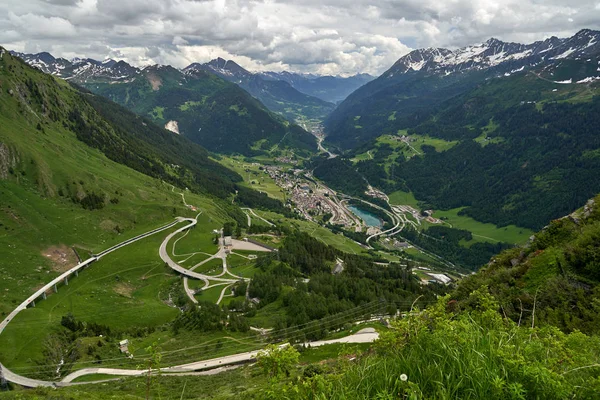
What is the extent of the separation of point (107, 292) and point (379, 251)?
14147cm

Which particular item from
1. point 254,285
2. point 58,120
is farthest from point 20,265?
point 58,120

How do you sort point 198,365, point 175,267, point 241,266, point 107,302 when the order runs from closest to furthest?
point 198,365 → point 107,302 → point 175,267 → point 241,266

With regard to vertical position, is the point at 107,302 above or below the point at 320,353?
below

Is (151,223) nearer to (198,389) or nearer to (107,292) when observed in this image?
(107,292)

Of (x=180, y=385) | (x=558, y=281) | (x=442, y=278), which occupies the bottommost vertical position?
(x=442, y=278)

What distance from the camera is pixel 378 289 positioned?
91500 mm

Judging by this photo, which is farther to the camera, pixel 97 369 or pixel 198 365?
pixel 198 365

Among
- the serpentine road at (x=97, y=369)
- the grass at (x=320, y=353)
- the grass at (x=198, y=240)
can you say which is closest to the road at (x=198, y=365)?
the serpentine road at (x=97, y=369)

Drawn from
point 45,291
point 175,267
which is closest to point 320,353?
point 175,267

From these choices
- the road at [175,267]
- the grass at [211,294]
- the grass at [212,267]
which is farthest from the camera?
the grass at [212,267]

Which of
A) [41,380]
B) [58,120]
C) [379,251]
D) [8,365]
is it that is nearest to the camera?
[41,380]

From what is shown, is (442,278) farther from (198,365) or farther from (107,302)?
(107,302)

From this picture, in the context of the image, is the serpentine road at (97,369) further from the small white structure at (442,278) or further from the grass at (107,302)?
the small white structure at (442,278)

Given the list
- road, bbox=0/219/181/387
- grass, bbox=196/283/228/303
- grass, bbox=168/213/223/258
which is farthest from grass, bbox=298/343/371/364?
grass, bbox=168/213/223/258
